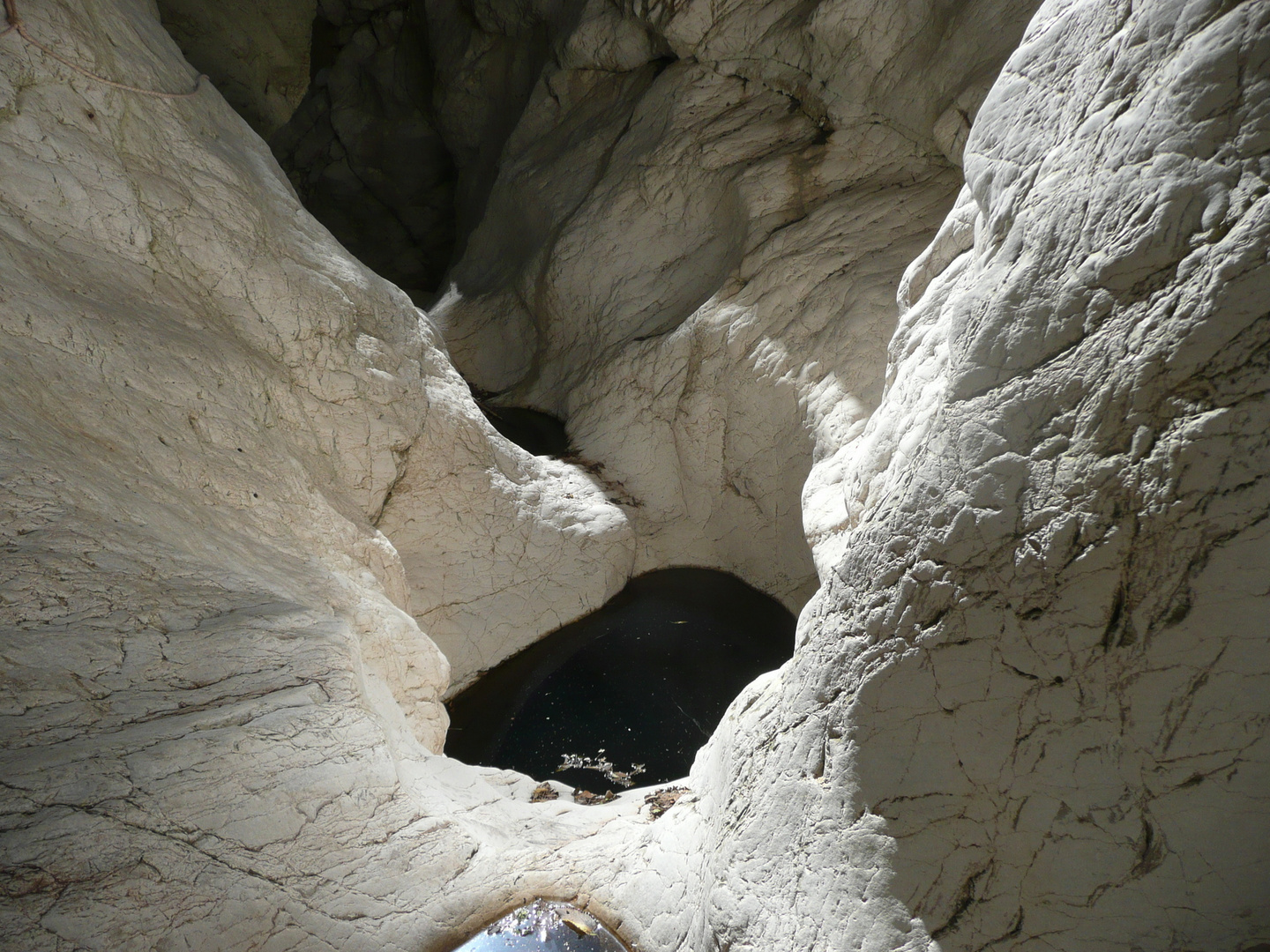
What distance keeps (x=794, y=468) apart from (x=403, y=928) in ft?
11.5

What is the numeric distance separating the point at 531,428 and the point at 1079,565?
5304mm

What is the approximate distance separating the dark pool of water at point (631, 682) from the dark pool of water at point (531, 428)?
4.47 ft

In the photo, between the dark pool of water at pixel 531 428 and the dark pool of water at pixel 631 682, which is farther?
the dark pool of water at pixel 531 428

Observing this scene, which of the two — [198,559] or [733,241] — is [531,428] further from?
[198,559]

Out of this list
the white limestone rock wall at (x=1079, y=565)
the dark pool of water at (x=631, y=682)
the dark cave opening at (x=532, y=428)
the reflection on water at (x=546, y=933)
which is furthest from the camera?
the dark cave opening at (x=532, y=428)

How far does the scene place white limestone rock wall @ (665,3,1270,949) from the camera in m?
1.19

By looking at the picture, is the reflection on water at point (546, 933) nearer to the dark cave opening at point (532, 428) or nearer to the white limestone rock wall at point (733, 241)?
the white limestone rock wall at point (733, 241)

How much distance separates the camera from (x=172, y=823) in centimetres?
188

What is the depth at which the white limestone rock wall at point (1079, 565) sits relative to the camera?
119 cm

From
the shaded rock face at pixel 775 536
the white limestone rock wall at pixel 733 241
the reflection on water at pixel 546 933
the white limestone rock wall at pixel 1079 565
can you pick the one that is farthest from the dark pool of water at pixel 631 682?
the white limestone rock wall at pixel 1079 565

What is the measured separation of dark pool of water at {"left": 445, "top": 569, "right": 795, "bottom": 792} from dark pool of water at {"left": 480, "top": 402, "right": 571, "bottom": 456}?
53.7 inches

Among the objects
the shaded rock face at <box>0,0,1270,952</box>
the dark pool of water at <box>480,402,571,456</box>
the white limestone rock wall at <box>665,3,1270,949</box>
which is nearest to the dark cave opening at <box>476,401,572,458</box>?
the dark pool of water at <box>480,402,571,456</box>

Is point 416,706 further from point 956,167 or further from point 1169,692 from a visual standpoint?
point 956,167

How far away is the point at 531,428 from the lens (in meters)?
6.34
